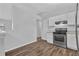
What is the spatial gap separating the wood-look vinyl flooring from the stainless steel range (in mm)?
97

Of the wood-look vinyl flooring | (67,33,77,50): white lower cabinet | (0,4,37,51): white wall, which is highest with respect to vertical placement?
(0,4,37,51): white wall

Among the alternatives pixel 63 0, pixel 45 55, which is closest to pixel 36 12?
pixel 63 0

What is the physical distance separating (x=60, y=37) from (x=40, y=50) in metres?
0.43

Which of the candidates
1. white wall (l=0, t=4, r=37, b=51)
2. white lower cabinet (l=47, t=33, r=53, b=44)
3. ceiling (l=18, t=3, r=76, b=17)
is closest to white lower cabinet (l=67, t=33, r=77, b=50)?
white lower cabinet (l=47, t=33, r=53, b=44)

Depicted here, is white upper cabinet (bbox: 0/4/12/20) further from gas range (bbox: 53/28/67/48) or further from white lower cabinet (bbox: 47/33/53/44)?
gas range (bbox: 53/28/67/48)

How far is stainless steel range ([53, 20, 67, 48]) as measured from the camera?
4.80ft

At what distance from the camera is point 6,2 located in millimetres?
1378

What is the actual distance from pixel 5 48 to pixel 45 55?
2.22 feet

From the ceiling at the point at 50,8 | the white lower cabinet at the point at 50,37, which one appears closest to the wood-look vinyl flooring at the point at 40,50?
the white lower cabinet at the point at 50,37

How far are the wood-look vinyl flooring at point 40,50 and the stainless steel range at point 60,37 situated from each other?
0.32ft

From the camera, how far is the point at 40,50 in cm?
145

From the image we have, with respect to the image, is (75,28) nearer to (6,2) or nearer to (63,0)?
(63,0)

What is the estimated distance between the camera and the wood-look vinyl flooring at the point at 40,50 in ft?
4.58

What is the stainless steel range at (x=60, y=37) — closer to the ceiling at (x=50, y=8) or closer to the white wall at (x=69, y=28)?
the white wall at (x=69, y=28)
